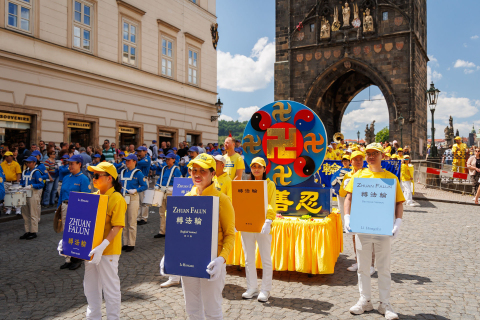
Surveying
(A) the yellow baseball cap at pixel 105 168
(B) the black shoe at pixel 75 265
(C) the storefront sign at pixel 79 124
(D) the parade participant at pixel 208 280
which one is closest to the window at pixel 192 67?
(C) the storefront sign at pixel 79 124

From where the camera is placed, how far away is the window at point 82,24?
50.7 ft

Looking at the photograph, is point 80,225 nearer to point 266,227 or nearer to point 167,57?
point 266,227

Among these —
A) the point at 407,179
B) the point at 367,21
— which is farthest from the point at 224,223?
the point at 367,21

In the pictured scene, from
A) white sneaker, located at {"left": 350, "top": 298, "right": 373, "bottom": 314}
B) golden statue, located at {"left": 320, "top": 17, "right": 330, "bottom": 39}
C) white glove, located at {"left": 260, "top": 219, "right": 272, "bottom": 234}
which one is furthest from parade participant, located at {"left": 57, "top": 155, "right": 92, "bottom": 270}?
golden statue, located at {"left": 320, "top": 17, "right": 330, "bottom": 39}

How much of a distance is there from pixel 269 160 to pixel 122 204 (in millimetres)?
3584

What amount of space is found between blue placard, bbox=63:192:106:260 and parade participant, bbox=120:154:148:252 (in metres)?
3.57

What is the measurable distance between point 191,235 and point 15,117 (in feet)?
44.2

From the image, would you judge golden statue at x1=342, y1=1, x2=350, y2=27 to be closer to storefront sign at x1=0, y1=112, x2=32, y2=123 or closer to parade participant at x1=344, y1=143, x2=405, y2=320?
storefront sign at x1=0, y1=112, x2=32, y2=123

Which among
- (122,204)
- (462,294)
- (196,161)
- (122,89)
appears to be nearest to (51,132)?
(122,89)

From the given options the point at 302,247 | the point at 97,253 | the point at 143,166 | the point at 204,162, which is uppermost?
the point at 204,162

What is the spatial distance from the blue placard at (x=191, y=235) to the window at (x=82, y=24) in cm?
1514

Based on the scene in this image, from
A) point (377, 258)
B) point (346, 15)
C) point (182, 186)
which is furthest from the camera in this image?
point (346, 15)

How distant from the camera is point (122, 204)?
3580 mm

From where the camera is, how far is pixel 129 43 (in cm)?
1809
